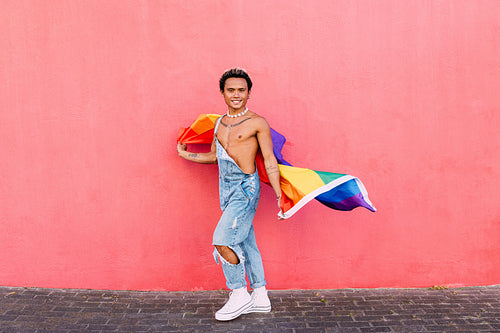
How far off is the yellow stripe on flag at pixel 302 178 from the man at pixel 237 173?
10cm

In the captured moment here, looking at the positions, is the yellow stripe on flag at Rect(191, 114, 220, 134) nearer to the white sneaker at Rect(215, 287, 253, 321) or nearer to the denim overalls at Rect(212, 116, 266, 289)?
the denim overalls at Rect(212, 116, 266, 289)

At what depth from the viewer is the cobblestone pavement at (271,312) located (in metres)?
Result: 3.33

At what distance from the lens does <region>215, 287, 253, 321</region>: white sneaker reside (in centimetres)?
343

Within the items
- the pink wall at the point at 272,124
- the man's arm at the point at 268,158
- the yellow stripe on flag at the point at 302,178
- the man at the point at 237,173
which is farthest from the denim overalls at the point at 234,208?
the pink wall at the point at 272,124

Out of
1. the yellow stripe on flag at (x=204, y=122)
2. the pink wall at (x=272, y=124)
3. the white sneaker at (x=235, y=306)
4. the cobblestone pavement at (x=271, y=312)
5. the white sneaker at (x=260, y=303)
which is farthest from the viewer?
the pink wall at (x=272, y=124)

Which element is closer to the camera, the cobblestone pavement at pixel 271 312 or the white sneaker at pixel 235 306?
the cobblestone pavement at pixel 271 312

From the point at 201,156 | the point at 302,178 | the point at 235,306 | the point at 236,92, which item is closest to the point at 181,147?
the point at 201,156

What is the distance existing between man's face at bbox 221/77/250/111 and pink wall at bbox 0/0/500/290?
594 millimetres

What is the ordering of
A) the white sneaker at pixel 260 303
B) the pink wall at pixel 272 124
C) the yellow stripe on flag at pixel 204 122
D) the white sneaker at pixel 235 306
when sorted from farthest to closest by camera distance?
the pink wall at pixel 272 124, the yellow stripe on flag at pixel 204 122, the white sneaker at pixel 260 303, the white sneaker at pixel 235 306

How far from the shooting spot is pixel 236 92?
11.0 ft

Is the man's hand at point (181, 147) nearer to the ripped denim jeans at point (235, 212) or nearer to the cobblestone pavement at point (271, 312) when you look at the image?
the ripped denim jeans at point (235, 212)

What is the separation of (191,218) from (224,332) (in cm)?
123

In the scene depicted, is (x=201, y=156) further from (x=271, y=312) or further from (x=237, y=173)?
(x=271, y=312)

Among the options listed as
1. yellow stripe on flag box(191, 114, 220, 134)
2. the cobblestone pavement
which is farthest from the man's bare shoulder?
the cobblestone pavement
